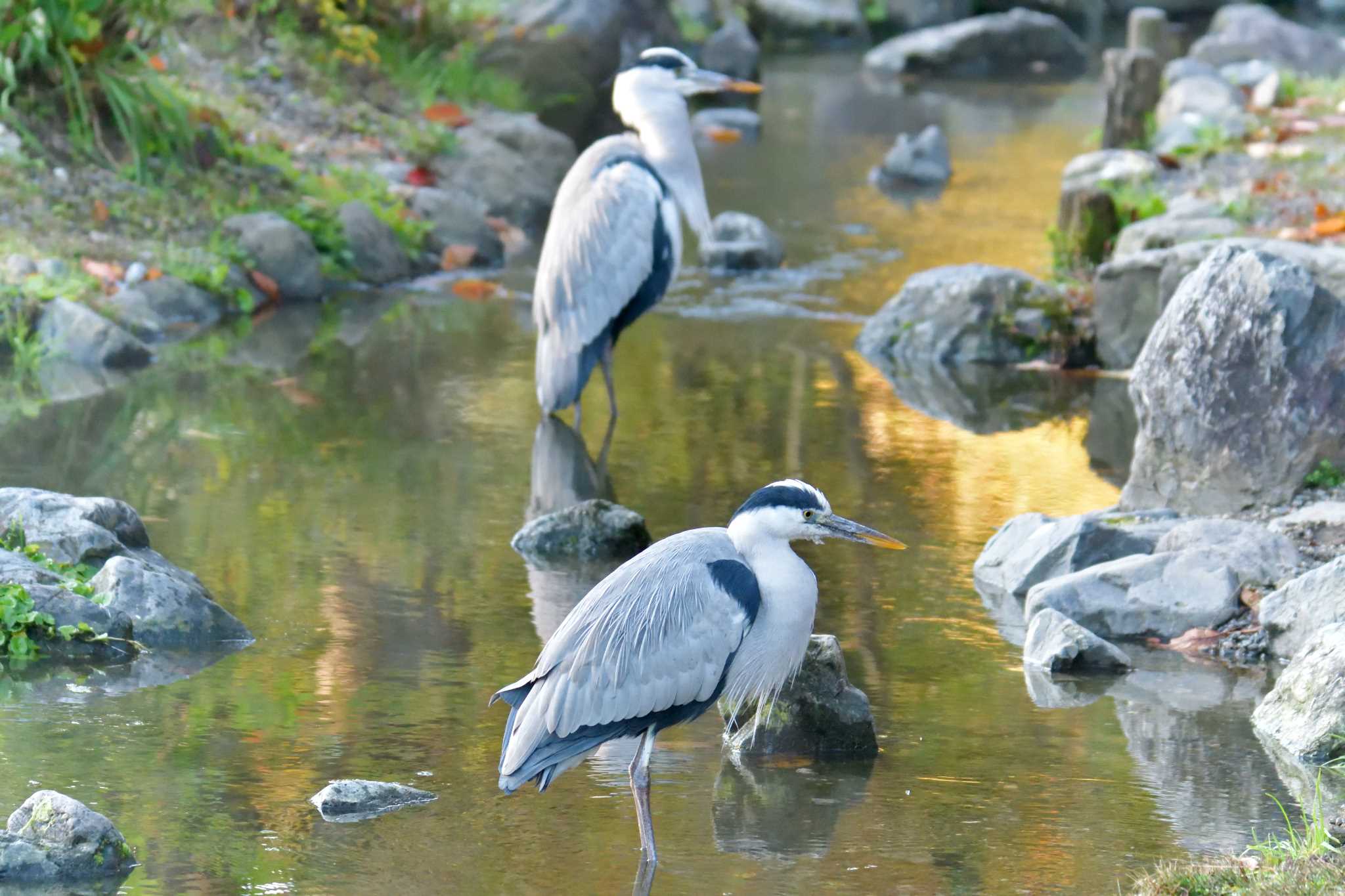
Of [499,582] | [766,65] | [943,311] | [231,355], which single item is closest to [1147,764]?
[499,582]

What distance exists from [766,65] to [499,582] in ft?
66.3

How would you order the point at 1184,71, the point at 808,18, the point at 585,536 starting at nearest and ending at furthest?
the point at 585,536 < the point at 1184,71 < the point at 808,18

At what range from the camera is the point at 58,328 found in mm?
10297

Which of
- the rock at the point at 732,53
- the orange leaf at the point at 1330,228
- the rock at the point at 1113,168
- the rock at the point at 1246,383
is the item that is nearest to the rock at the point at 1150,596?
the rock at the point at 1246,383

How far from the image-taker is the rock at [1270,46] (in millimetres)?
22609

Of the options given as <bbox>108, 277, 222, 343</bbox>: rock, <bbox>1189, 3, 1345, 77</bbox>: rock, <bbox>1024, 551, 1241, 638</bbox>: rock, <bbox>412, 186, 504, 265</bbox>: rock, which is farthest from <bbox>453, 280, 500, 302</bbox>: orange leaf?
<bbox>1189, 3, 1345, 77</bbox>: rock

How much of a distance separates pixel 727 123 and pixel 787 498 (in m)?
15.7

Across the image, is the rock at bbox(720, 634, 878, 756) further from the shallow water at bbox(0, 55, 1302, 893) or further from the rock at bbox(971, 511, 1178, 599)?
the rock at bbox(971, 511, 1178, 599)

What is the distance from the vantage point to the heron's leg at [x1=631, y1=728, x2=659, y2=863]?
4609 mm

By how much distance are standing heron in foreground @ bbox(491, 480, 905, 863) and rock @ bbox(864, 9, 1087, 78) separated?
21.6m

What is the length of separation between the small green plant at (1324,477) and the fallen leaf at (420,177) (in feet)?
27.6

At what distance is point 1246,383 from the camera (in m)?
7.34

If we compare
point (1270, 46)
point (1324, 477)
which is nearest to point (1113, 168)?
point (1324, 477)

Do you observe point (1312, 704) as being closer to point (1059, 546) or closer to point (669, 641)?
point (1059, 546)
